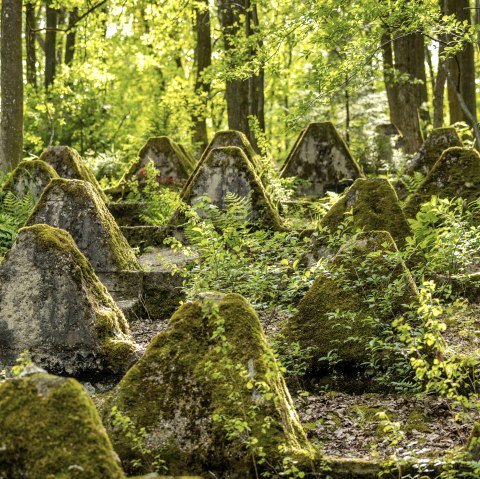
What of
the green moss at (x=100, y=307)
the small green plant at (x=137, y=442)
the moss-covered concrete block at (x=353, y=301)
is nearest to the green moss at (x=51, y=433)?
the small green plant at (x=137, y=442)

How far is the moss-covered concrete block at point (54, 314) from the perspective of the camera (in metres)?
6.49

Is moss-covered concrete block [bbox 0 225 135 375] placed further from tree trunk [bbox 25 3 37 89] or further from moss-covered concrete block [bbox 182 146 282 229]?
tree trunk [bbox 25 3 37 89]

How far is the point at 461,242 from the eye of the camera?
7.93 meters

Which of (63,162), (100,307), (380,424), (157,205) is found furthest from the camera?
(157,205)

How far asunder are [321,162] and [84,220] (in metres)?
7.67

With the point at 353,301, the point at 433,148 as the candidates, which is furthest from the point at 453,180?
the point at 353,301

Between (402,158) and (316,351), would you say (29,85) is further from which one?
(316,351)

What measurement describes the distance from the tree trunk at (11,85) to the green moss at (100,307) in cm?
768

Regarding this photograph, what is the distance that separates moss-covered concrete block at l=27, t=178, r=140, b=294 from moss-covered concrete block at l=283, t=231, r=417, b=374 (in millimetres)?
2917

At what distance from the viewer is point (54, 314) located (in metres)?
6.55

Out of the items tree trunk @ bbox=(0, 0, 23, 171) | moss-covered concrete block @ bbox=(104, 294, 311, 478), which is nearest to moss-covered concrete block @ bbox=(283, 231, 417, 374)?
moss-covered concrete block @ bbox=(104, 294, 311, 478)

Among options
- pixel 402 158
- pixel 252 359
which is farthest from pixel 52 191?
pixel 402 158

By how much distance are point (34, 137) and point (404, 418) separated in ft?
51.3

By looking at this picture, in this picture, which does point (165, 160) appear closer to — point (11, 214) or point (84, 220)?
point (11, 214)
